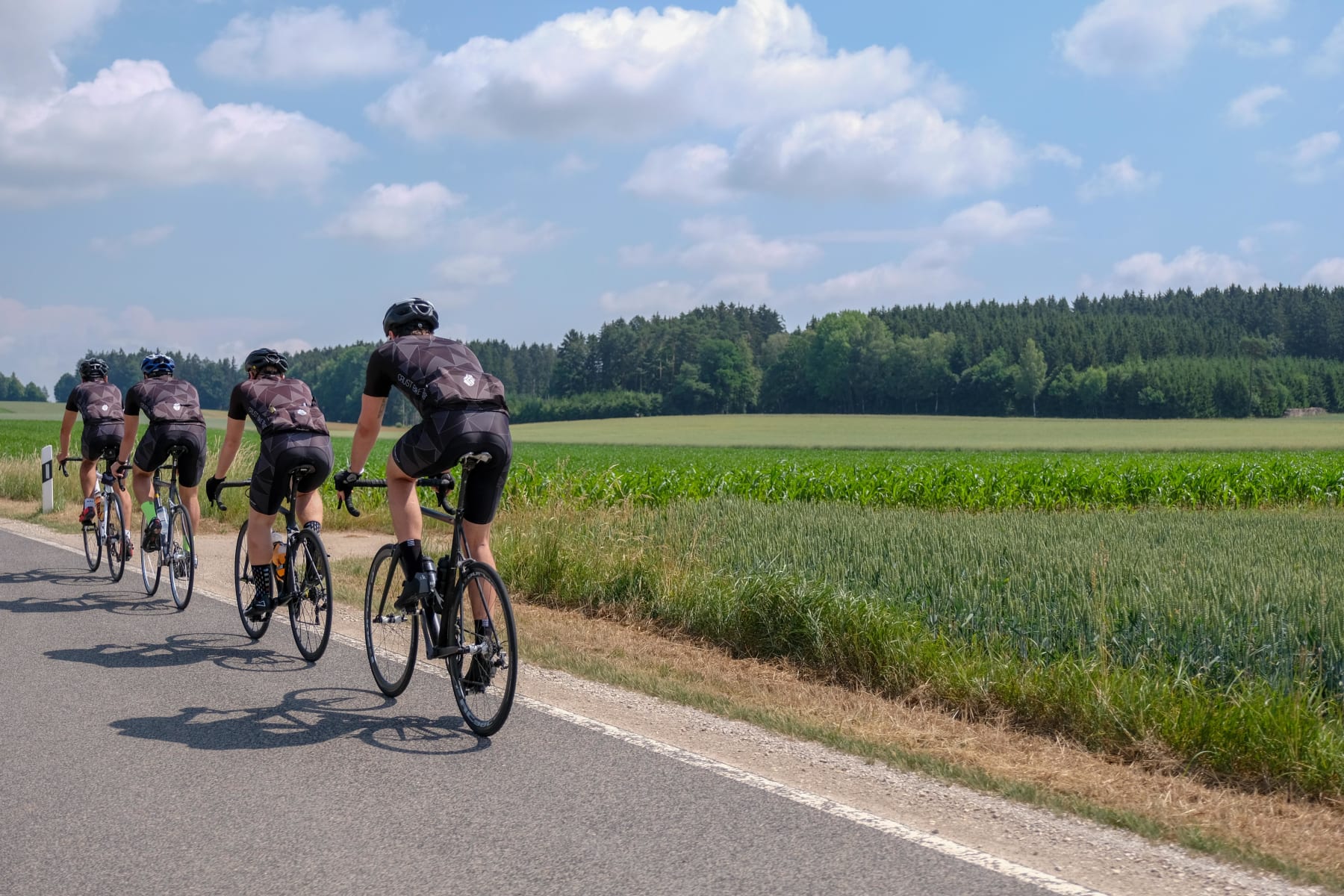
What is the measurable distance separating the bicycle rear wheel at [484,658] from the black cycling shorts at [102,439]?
7.13 meters

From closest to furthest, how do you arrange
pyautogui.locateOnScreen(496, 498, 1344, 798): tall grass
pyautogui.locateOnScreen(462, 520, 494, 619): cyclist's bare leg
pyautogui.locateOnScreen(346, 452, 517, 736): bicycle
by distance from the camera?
pyautogui.locateOnScreen(496, 498, 1344, 798): tall grass, pyautogui.locateOnScreen(346, 452, 517, 736): bicycle, pyautogui.locateOnScreen(462, 520, 494, 619): cyclist's bare leg

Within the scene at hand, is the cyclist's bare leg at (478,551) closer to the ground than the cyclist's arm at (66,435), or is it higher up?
closer to the ground

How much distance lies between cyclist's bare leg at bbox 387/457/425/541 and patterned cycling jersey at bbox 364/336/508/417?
39 cm

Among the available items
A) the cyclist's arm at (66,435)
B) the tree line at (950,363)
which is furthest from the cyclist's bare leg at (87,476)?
the tree line at (950,363)

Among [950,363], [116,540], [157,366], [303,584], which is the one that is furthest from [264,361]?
[950,363]

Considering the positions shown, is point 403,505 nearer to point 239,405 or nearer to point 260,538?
point 260,538

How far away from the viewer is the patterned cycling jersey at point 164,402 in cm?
957

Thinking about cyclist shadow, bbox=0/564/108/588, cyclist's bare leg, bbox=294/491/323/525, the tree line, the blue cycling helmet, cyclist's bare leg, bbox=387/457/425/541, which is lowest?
cyclist shadow, bbox=0/564/108/588

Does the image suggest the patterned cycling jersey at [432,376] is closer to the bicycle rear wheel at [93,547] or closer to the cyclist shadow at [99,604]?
the cyclist shadow at [99,604]

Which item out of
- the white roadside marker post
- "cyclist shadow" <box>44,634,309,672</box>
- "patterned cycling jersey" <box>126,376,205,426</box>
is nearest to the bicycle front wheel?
"patterned cycling jersey" <box>126,376,205,426</box>

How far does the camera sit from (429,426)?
538 centimetres

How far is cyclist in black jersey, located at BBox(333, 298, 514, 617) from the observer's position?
538cm

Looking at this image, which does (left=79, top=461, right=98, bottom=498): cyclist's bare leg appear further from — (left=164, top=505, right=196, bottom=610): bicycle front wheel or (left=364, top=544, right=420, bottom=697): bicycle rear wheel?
(left=364, top=544, right=420, bottom=697): bicycle rear wheel

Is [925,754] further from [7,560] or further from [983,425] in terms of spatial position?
[983,425]
